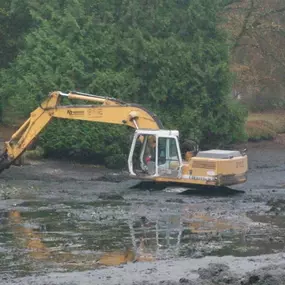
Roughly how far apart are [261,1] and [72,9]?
12.4 meters

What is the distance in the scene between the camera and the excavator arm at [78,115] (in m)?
27.4

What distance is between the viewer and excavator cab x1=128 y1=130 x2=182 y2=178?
26.6 m

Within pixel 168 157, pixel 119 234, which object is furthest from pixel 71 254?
pixel 168 157

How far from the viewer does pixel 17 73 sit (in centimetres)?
3712

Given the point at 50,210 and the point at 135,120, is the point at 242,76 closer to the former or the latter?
the point at 135,120

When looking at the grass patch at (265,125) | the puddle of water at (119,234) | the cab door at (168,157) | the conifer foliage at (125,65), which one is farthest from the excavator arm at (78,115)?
the grass patch at (265,125)

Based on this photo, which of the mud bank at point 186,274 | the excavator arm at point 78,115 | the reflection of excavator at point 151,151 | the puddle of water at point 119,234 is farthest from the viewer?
the excavator arm at point 78,115

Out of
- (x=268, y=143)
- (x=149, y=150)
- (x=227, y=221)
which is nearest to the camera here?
(x=227, y=221)

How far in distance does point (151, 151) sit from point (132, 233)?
27.8 ft

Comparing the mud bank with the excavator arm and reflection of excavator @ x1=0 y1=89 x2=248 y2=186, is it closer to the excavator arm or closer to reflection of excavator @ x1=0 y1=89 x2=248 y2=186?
reflection of excavator @ x1=0 y1=89 x2=248 y2=186

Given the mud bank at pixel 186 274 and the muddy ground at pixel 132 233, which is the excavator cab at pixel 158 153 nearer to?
the muddy ground at pixel 132 233

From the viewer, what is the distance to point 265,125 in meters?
45.6

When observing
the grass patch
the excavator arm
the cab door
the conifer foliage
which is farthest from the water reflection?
the grass patch

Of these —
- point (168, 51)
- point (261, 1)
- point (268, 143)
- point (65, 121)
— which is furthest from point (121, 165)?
point (261, 1)
